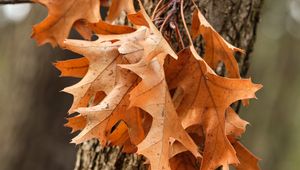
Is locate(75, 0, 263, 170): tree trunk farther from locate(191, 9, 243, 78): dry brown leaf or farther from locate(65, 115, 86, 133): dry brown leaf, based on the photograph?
locate(65, 115, 86, 133): dry brown leaf

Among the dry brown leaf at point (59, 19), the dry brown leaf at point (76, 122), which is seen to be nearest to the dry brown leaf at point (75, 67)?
the dry brown leaf at point (76, 122)

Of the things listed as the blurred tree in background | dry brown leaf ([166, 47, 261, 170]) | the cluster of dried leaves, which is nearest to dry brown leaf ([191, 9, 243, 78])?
the cluster of dried leaves

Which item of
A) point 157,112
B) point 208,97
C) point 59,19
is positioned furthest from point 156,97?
point 59,19

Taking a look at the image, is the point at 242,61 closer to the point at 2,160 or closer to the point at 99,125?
the point at 99,125

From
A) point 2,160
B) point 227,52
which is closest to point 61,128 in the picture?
point 2,160

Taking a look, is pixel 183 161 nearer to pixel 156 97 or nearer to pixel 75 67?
pixel 156 97
